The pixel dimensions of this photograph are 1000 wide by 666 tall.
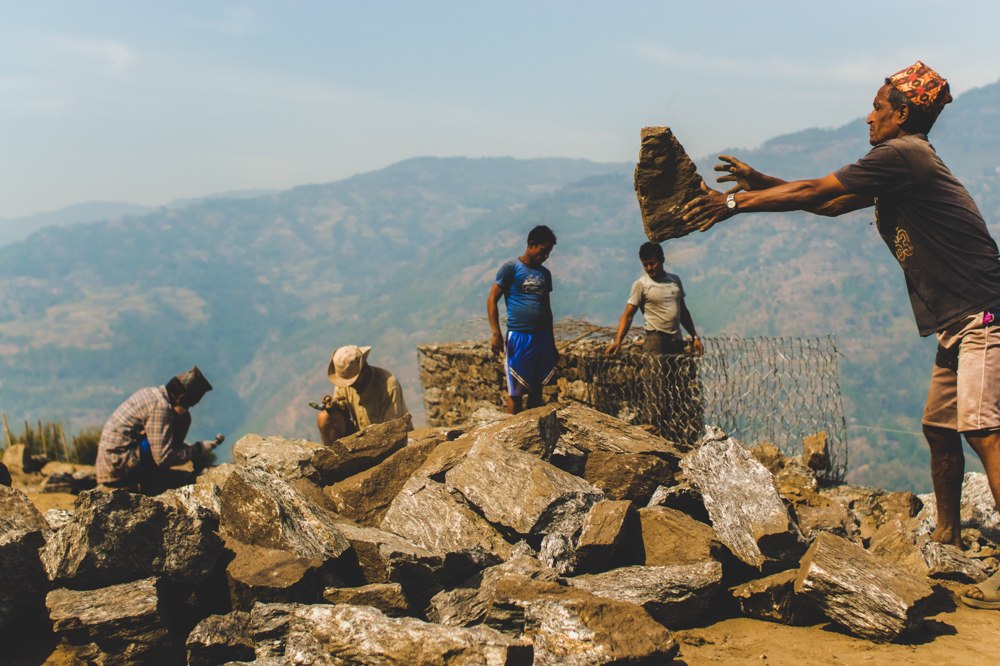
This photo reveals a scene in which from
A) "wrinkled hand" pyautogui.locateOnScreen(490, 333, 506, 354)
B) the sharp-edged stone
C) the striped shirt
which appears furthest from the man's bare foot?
the striped shirt

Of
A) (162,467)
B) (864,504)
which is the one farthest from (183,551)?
(864,504)

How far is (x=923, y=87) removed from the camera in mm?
3840

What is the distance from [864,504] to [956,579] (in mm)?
1666

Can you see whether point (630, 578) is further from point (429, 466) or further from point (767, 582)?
point (429, 466)

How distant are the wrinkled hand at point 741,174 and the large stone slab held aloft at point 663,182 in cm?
22

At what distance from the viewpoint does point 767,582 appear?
409cm

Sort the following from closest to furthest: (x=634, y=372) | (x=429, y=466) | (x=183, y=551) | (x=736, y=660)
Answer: (x=736, y=660) < (x=183, y=551) < (x=429, y=466) < (x=634, y=372)

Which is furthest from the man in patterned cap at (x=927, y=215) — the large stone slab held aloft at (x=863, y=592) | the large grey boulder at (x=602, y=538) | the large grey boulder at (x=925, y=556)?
the large grey boulder at (x=602, y=538)

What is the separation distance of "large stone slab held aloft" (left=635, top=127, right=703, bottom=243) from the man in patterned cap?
177 millimetres

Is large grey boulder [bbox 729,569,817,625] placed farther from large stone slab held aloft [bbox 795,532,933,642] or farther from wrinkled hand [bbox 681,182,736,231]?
wrinkled hand [bbox 681,182,736,231]

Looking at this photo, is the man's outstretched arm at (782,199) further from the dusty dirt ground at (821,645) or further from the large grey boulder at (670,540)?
the dusty dirt ground at (821,645)

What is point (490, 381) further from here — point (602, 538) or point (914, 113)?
point (914, 113)

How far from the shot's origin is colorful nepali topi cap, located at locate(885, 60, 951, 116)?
3.82 m

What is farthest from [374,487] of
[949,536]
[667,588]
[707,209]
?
[949,536]
